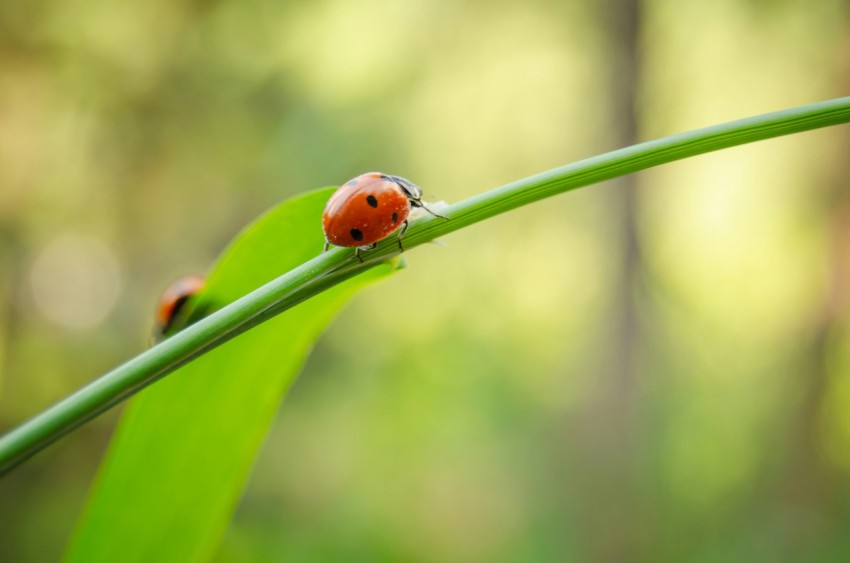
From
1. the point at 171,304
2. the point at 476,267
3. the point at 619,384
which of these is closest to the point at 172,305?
the point at 171,304

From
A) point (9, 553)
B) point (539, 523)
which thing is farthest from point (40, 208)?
point (539, 523)

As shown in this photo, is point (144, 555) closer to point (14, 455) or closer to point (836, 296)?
point (14, 455)

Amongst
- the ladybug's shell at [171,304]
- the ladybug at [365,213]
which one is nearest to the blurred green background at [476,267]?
the ladybug's shell at [171,304]

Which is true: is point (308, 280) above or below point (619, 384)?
below

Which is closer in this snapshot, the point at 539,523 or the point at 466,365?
the point at 539,523

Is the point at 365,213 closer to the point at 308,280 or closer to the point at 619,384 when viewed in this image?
the point at 308,280

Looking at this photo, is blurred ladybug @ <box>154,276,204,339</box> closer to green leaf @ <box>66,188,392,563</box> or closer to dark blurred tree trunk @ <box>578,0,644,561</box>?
green leaf @ <box>66,188,392,563</box>
